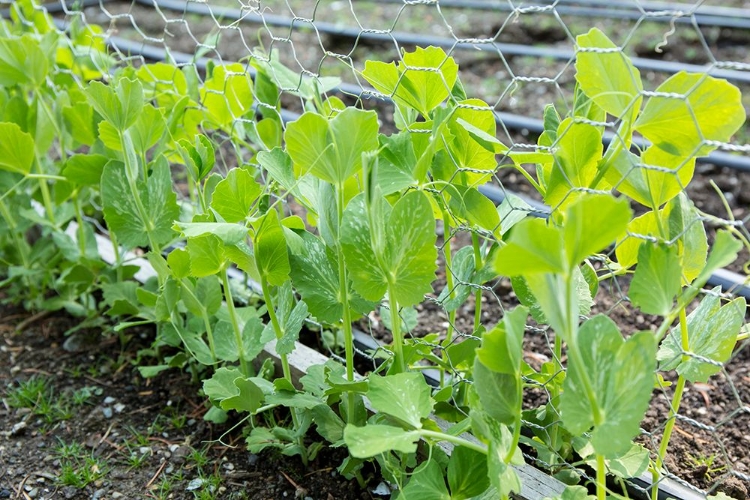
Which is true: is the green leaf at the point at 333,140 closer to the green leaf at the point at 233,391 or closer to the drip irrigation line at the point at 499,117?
the drip irrigation line at the point at 499,117

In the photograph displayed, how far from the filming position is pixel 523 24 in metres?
2.97

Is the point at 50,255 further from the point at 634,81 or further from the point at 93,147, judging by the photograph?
the point at 634,81

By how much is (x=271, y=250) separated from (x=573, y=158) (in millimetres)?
377

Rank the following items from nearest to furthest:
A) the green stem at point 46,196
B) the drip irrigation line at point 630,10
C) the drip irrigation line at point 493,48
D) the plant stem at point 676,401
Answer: the plant stem at point 676,401 < the green stem at point 46,196 < the drip irrigation line at point 493,48 < the drip irrigation line at point 630,10

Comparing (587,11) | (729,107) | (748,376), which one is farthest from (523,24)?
(729,107)

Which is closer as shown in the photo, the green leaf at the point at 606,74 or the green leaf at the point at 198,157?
the green leaf at the point at 606,74

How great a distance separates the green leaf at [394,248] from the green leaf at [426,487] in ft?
0.61

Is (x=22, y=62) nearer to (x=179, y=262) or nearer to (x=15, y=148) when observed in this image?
(x=15, y=148)

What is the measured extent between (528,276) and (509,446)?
213 millimetres

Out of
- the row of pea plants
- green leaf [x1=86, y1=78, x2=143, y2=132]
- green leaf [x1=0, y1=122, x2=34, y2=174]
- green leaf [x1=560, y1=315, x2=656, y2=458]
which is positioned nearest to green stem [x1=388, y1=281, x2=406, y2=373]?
the row of pea plants

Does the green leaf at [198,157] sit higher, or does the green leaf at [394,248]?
the green leaf at [198,157]

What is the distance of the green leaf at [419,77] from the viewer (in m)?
0.86

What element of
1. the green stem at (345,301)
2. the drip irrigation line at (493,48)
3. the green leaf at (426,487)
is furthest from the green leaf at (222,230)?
the drip irrigation line at (493,48)

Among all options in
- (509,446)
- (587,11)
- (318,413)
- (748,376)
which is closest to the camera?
(509,446)
